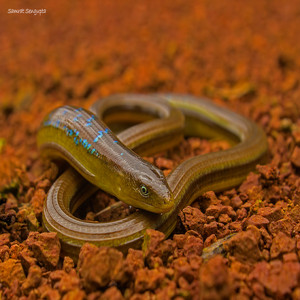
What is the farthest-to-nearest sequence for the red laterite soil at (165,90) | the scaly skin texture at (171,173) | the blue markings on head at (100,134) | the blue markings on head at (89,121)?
the blue markings on head at (89,121) < the blue markings on head at (100,134) < the scaly skin texture at (171,173) < the red laterite soil at (165,90)

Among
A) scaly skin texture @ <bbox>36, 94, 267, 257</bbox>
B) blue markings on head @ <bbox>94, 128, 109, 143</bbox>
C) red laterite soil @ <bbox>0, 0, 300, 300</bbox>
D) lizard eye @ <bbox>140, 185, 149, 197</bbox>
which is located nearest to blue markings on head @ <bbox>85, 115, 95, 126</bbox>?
blue markings on head @ <bbox>94, 128, 109, 143</bbox>

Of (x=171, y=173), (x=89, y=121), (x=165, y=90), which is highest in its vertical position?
(x=89, y=121)

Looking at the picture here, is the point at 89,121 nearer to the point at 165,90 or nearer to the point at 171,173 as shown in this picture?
the point at 171,173

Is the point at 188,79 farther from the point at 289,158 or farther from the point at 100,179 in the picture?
the point at 100,179

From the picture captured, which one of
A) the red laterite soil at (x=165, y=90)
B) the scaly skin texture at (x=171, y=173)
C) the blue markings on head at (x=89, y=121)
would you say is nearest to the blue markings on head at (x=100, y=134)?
the blue markings on head at (x=89, y=121)

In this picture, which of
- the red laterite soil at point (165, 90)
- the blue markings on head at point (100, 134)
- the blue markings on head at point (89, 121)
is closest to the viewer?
the red laterite soil at point (165, 90)

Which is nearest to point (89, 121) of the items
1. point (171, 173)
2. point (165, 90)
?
point (171, 173)

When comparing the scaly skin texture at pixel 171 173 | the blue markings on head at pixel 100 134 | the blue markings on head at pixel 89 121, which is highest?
the blue markings on head at pixel 89 121

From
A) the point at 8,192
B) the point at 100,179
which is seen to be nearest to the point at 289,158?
the point at 100,179

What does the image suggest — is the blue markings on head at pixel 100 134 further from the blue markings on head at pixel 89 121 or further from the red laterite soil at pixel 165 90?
the red laterite soil at pixel 165 90
